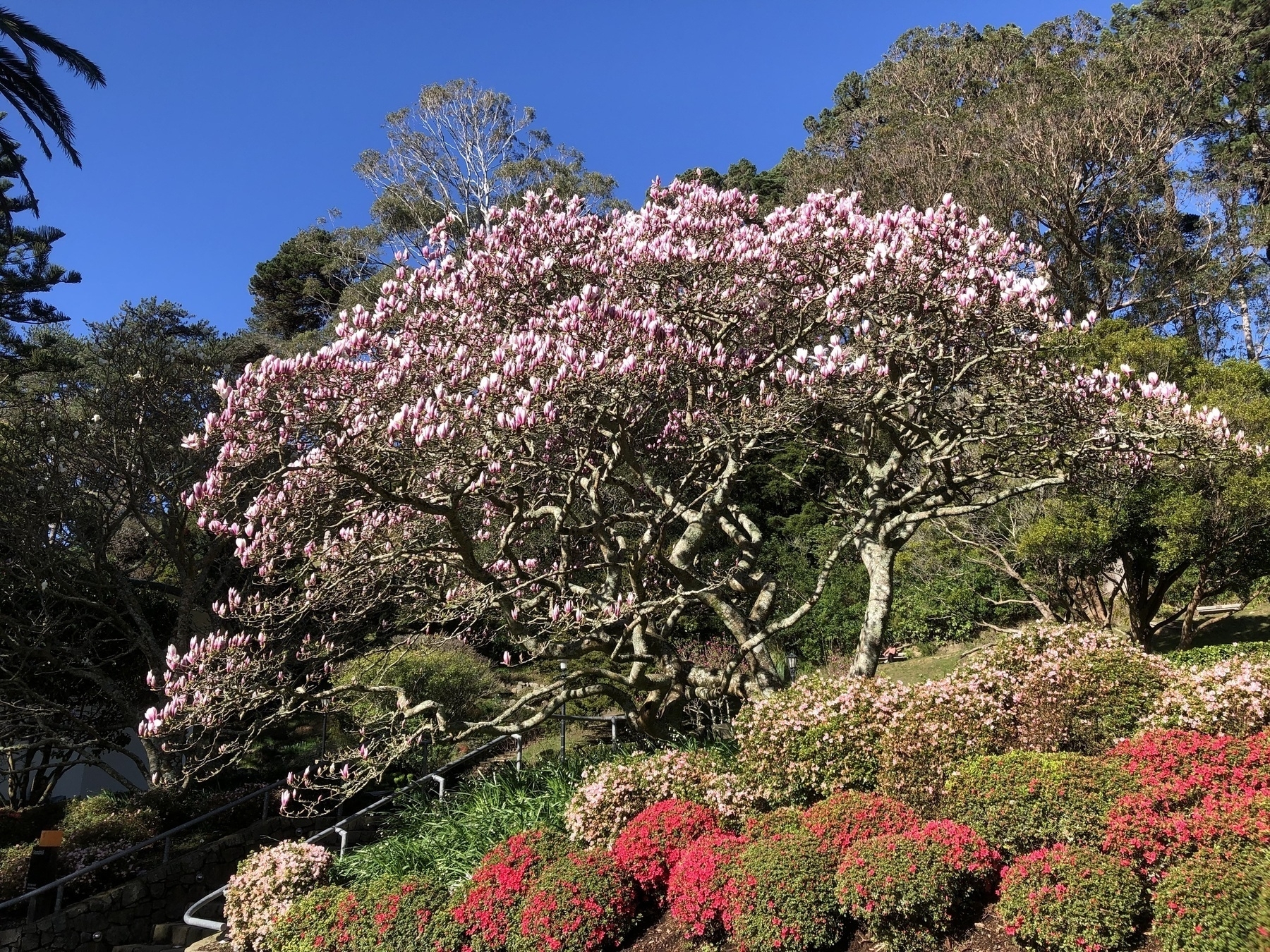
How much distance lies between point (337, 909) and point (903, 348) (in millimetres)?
6223

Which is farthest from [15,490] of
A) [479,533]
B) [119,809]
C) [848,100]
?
[848,100]

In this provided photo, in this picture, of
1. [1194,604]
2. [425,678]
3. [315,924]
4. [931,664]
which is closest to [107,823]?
[425,678]

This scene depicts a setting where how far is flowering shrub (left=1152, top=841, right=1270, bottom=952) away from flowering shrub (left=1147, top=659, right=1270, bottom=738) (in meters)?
1.44

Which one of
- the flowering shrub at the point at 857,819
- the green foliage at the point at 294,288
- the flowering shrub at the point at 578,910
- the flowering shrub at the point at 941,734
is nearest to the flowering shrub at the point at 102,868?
the flowering shrub at the point at 578,910

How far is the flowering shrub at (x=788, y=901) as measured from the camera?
12.7 ft

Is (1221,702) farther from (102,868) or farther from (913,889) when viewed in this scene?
(102,868)

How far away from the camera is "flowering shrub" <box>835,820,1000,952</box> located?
371cm

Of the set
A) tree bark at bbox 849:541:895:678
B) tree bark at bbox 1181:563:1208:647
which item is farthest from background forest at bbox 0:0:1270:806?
tree bark at bbox 849:541:895:678

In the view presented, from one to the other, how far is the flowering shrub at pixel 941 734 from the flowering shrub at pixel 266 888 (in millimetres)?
4564

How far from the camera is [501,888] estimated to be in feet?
15.8

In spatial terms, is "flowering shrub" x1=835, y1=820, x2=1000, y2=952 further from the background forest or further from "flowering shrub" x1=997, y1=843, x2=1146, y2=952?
the background forest

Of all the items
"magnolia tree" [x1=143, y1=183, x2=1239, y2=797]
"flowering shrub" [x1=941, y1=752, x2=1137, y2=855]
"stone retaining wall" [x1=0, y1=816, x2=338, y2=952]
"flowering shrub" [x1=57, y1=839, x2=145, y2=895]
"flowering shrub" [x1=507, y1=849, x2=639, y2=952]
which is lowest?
"stone retaining wall" [x1=0, y1=816, x2=338, y2=952]

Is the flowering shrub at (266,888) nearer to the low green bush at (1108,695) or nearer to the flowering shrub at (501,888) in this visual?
the flowering shrub at (501,888)

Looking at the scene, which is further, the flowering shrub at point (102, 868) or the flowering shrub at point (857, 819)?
the flowering shrub at point (102, 868)
